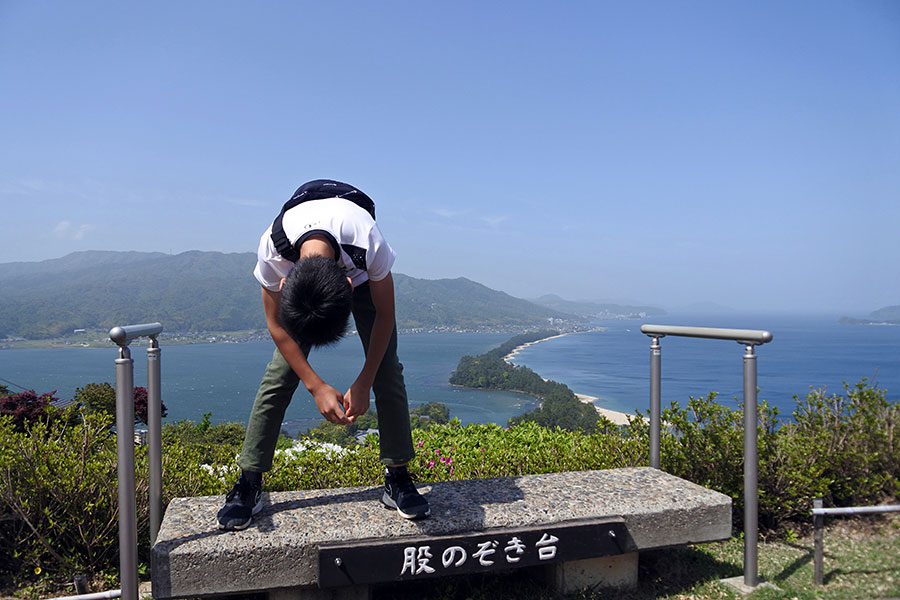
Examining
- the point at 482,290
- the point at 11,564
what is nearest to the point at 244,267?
the point at 482,290

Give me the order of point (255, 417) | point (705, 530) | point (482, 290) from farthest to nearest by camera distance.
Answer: point (482, 290) < point (705, 530) < point (255, 417)

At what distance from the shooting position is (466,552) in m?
2.11

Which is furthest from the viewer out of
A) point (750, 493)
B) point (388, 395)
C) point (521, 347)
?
point (521, 347)

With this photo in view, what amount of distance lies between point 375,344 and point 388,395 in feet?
0.87

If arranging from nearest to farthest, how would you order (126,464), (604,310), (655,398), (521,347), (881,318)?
(126,464), (655,398), (881,318), (521,347), (604,310)

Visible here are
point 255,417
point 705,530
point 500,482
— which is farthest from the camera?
point 500,482

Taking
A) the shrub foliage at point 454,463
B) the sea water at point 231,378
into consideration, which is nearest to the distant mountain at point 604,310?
the sea water at point 231,378

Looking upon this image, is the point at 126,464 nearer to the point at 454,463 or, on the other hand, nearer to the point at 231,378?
the point at 454,463

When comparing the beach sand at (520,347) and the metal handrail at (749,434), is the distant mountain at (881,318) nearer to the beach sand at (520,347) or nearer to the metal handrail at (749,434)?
the beach sand at (520,347)

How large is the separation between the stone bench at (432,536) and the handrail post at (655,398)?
42 centimetres

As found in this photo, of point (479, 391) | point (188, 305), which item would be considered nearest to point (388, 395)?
point (479, 391)

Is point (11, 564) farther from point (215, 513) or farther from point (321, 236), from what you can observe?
point (321, 236)

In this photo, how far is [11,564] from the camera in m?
2.53

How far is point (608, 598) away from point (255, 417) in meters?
1.60
